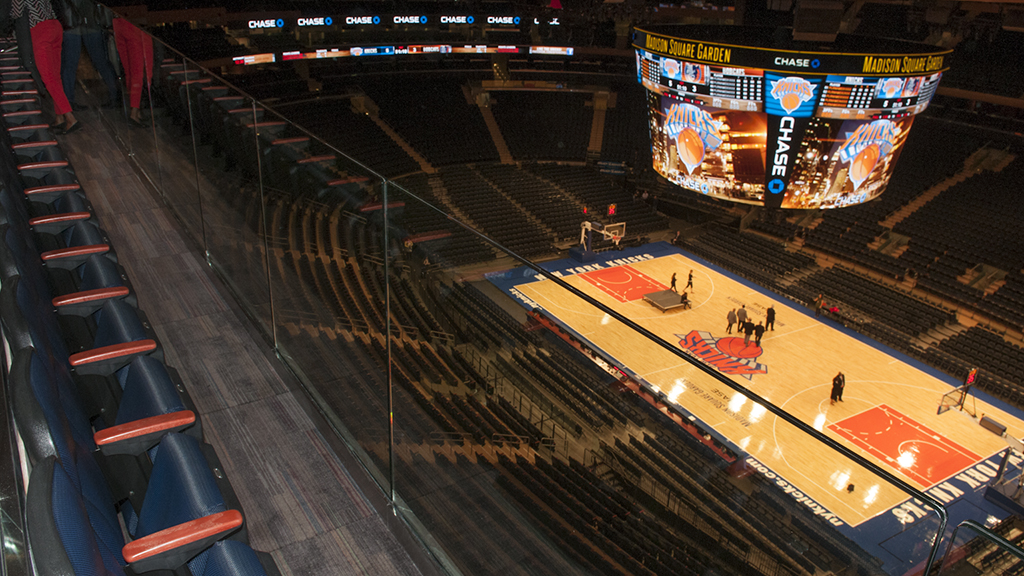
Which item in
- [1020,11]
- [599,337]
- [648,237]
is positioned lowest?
[648,237]

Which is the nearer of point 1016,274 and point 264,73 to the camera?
point 1016,274

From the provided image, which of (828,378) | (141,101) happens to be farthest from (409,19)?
(141,101)

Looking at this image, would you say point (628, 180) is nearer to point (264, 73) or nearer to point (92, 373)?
point (264, 73)

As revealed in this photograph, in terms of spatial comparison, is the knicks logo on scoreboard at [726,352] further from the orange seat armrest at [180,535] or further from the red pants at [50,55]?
the orange seat armrest at [180,535]

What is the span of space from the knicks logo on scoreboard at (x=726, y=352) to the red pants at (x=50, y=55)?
11.3 metres

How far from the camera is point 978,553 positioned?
142 cm

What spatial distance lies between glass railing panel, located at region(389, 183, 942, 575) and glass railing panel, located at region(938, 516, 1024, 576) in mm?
316

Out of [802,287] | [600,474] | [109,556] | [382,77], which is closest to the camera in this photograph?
[109,556]

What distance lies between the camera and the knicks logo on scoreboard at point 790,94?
11133 mm

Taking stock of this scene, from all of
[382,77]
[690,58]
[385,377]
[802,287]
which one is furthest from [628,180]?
[385,377]

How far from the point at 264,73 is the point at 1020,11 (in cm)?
2180

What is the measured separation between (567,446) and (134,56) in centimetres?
578

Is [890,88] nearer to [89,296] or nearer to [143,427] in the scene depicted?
[89,296]

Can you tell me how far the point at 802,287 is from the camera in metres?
17.6
